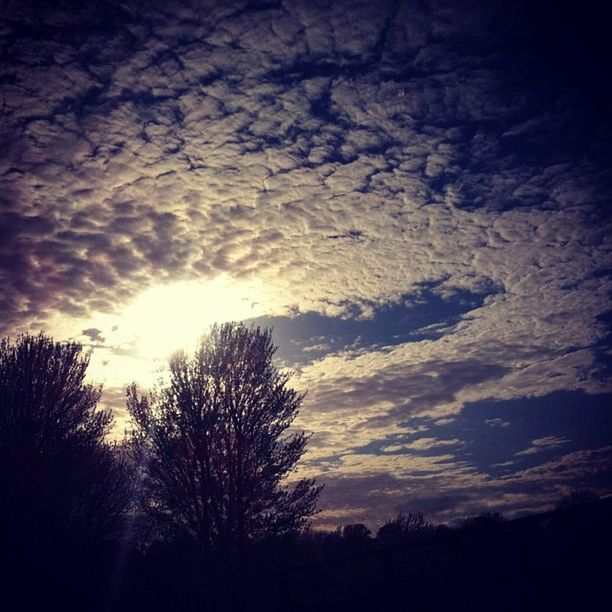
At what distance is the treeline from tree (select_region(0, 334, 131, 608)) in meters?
0.04

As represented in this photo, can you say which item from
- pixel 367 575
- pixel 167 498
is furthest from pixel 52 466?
pixel 367 575

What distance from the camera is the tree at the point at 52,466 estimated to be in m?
12.9

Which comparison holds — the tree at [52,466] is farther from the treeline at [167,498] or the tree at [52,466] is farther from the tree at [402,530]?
the tree at [402,530]

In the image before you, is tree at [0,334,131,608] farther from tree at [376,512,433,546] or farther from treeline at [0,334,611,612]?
tree at [376,512,433,546]

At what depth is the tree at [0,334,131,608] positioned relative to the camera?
42.3 ft

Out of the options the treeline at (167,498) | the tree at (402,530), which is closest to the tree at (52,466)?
the treeline at (167,498)

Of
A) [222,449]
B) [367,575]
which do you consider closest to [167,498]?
[222,449]

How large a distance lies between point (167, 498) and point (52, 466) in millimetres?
4282

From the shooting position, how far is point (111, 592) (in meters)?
13.1

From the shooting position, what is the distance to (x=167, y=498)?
13.0 metres

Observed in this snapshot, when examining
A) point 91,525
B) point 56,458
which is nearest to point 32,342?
point 56,458

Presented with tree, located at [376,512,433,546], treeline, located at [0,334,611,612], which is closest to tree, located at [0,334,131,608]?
treeline, located at [0,334,611,612]

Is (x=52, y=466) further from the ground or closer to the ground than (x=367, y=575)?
further from the ground

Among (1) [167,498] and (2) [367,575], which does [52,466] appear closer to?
(1) [167,498]
